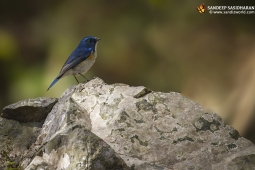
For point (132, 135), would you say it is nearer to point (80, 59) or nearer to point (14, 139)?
point (14, 139)

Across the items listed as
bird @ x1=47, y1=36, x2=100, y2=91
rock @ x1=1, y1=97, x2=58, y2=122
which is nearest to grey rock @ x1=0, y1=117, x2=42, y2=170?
rock @ x1=1, y1=97, x2=58, y2=122

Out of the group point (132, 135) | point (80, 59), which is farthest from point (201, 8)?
point (132, 135)

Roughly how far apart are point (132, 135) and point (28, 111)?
3.16 ft

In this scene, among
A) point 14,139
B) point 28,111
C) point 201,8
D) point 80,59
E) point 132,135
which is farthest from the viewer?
point 201,8

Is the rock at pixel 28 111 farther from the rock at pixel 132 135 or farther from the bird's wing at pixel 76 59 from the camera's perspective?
the bird's wing at pixel 76 59

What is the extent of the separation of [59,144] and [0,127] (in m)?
0.88

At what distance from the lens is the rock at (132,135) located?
3.10 meters

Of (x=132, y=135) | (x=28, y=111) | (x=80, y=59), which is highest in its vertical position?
(x=80, y=59)

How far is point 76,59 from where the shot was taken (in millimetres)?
5676

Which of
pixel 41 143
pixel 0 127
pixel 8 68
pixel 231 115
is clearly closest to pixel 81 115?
pixel 41 143

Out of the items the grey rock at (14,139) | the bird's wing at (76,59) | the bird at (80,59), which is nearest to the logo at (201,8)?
the bird at (80,59)

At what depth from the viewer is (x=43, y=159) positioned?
10.5ft

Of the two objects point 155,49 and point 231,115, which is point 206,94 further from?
point 155,49

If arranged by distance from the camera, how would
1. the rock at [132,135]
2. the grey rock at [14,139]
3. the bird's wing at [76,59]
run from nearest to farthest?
the rock at [132,135] < the grey rock at [14,139] < the bird's wing at [76,59]
